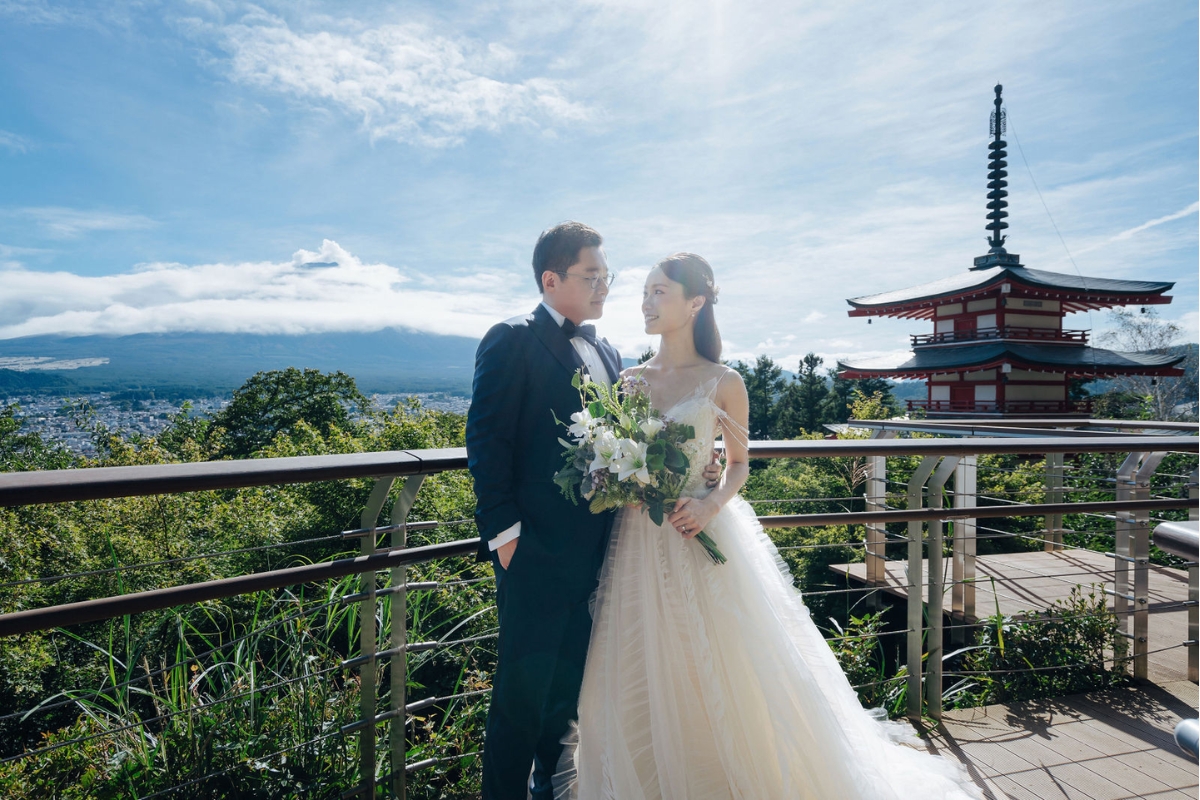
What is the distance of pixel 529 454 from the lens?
169 centimetres

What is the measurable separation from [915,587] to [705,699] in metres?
1.21

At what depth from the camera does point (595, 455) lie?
5.04ft

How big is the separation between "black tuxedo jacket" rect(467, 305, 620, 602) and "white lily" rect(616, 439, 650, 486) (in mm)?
190

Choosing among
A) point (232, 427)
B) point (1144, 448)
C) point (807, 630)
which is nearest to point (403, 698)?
point (807, 630)

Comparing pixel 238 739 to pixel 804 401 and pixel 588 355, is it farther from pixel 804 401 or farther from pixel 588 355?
pixel 804 401

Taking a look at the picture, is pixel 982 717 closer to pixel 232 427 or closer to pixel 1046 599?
pixel 1046 599

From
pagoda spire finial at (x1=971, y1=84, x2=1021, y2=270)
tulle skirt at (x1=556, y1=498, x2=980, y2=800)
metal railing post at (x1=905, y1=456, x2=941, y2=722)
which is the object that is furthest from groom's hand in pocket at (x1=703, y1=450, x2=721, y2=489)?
pagoda spire finial at (x1=971, y1=84, x2=1021, y2=270)

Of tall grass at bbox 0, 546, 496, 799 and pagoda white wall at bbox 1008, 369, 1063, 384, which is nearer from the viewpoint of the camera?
tall grass at bbox 0, 546, 496, 799

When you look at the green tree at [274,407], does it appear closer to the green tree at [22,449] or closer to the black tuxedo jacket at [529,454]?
the green tree at [22,449]

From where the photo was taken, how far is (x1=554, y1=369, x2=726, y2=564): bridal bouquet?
153 centimetres

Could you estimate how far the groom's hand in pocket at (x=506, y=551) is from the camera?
5.33 feet

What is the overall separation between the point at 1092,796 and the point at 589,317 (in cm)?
211

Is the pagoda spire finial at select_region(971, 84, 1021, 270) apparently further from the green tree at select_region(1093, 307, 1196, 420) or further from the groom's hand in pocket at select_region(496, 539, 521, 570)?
the groom's hand in pocket at select_region(496, 539, 521, 570)

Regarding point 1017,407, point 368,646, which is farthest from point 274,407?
point 368,646
